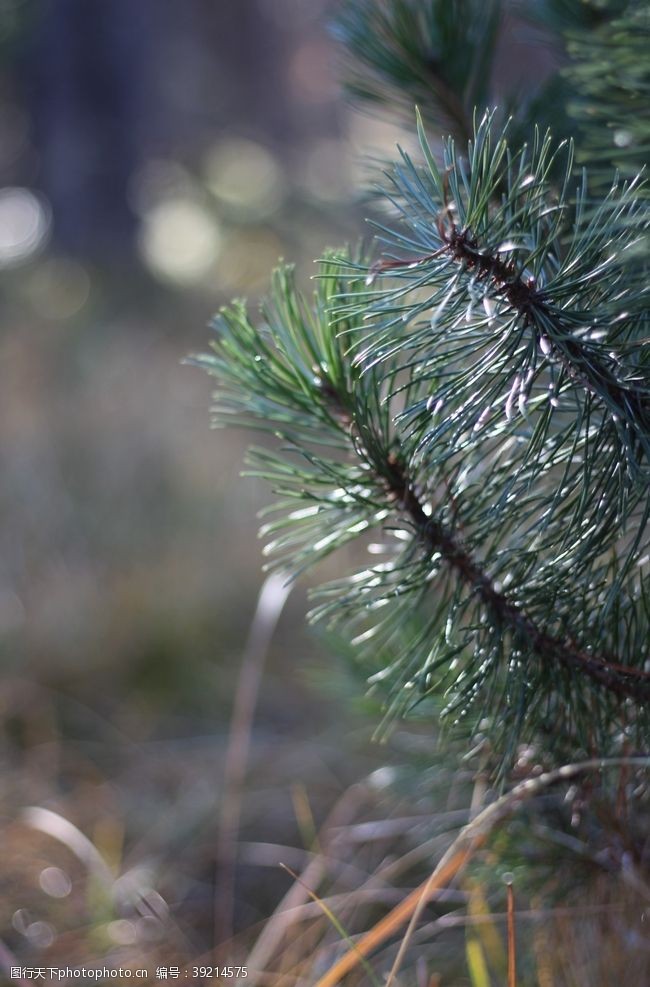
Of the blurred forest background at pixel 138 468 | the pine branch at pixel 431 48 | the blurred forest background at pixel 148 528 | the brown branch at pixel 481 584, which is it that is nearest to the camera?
the brown branch at pixel 481 584

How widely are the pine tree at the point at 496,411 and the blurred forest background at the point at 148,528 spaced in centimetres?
19

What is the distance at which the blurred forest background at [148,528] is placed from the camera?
91 centimetres

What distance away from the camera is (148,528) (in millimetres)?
1861

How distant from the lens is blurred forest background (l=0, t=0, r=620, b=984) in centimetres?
91

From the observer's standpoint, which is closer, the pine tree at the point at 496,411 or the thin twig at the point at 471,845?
the pine tree at the point at 496,411

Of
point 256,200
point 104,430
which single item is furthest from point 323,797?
point 256,200

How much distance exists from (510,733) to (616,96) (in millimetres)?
414

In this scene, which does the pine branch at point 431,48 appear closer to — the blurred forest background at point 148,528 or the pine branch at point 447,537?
the blurred forest background at point 148,528

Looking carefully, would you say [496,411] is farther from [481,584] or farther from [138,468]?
[138,468]

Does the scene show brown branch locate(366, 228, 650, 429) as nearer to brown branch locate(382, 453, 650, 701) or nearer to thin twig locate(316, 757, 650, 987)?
brown branch locate(382, 453, 650, 701)

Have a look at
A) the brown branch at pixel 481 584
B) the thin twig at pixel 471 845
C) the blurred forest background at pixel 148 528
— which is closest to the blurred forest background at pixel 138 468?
the blurred forest background at pixel 148 528

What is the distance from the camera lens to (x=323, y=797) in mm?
1124

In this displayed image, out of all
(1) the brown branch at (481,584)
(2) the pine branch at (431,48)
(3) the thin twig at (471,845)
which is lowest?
(3) the thin twig at (471,845)

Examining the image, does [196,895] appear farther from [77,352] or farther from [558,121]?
[77,352]
